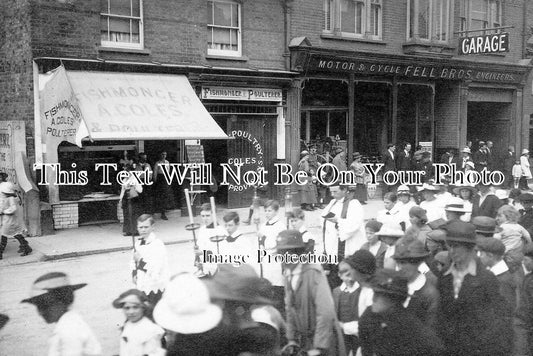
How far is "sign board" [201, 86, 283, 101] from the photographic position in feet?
51.6

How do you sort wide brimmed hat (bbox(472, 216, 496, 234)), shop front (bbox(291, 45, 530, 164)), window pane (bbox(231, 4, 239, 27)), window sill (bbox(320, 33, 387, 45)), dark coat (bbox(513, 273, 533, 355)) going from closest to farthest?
1. dark coat (bbox(513, 273, 533, 355))
2. wide brimmed hat (bbox(472, 216, 496, 234))
3. window pane (bbox(231, 4, 239, 27))
4. window sill (bbox(320, 33, 387, 45))
5. shop front (bbox(291, 45, 530, 164))

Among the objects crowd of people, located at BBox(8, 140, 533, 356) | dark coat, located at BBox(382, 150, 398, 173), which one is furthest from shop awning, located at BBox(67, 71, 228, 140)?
crowd of people, located at BBox(8, 140, 533, 356)

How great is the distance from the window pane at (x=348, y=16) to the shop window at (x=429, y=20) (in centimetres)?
232

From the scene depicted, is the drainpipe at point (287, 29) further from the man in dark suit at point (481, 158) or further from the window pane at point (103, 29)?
the man in dark suit at point (481, 158)

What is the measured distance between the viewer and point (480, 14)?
72.1ft

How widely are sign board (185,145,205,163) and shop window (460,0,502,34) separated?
12.0 m

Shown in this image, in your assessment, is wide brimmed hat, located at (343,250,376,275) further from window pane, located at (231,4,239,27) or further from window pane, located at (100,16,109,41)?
window pane, located at (231,4,239,27)

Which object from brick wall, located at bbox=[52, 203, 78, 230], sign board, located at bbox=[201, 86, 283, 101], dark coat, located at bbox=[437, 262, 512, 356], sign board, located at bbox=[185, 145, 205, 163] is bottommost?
brick wall, located at bbox=[52, 203, 78, 230]

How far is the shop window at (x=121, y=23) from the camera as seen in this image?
1414 centimetres

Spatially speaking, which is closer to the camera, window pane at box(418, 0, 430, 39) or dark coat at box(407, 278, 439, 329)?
dark coat at box(407, 278, 439, 329)

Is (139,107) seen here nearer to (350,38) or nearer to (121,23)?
(121,23)

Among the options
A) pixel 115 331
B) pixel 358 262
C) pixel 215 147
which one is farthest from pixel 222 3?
pixel 358 262

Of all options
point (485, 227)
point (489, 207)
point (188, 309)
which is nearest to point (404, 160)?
point (489, 207)

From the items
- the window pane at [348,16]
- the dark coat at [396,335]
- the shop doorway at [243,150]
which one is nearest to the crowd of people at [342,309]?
the dark coat at [396,335]
